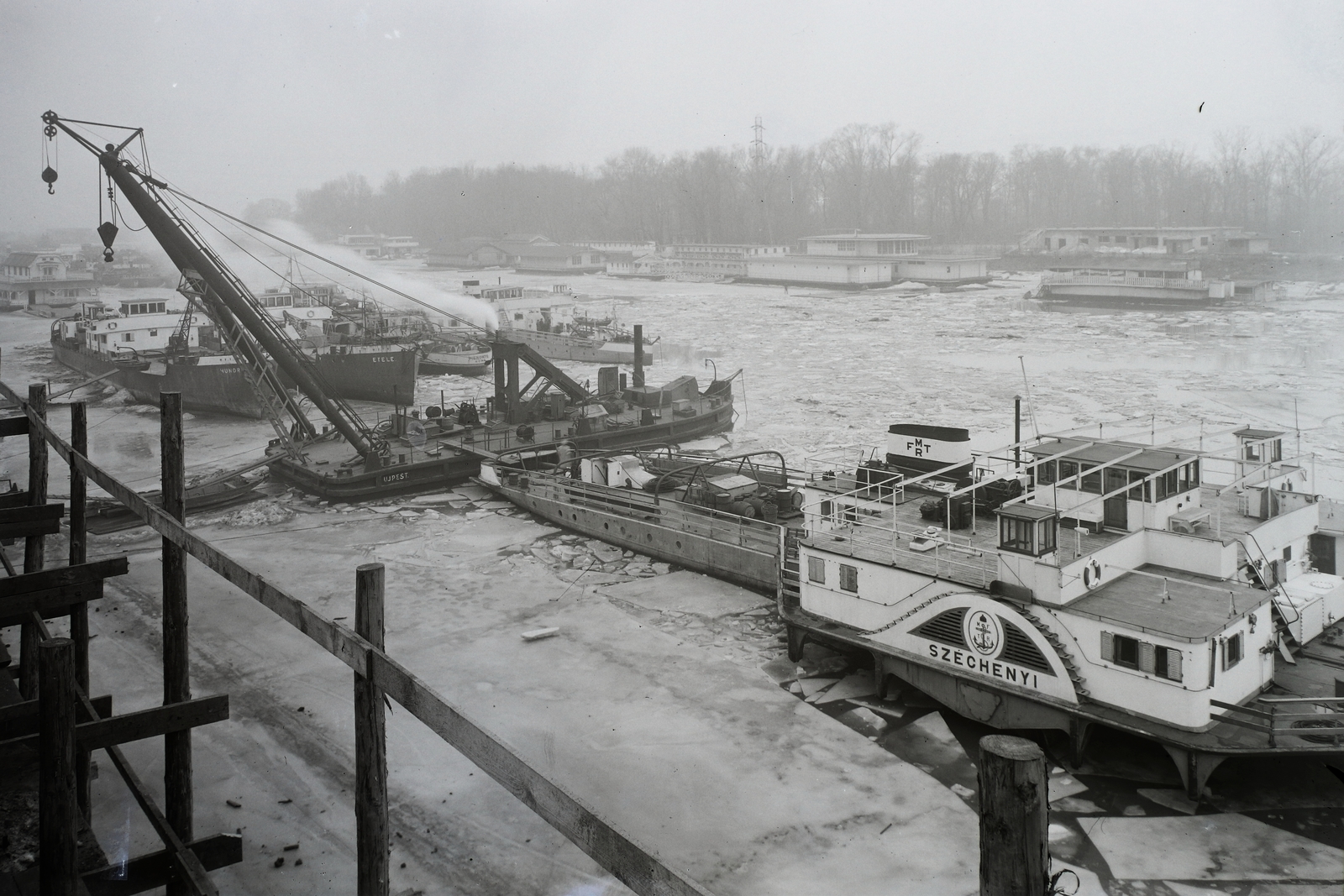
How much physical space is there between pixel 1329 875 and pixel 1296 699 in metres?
1.51

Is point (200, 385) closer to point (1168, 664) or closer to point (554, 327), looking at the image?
point (554, 327)

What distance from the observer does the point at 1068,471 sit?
13.8 m

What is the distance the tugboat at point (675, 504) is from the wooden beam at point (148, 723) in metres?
9.16

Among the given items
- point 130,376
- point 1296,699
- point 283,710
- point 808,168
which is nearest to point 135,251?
point 130,376

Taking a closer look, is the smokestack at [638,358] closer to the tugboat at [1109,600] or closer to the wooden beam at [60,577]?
the tugboat at [1109,600]

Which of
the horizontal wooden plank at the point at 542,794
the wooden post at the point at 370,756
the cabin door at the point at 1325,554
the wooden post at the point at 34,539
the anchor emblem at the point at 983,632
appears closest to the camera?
the horizontal wooden plank at the point at 542,794

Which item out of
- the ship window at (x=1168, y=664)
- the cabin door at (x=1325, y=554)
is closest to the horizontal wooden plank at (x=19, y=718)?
the ship window at (x=1168, y=664)

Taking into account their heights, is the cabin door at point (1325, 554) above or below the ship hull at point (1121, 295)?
below

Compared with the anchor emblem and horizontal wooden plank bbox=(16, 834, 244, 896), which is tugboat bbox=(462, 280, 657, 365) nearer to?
the anchor emblem

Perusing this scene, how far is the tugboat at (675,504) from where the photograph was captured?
17.4 meters

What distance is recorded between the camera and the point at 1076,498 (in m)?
13.0

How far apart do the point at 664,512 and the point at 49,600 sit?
1241 cm

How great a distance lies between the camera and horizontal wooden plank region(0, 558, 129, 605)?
24.8 ft

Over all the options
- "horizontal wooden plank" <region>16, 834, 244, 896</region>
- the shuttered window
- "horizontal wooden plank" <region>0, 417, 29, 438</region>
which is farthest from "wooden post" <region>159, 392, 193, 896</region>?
the shuttered window
